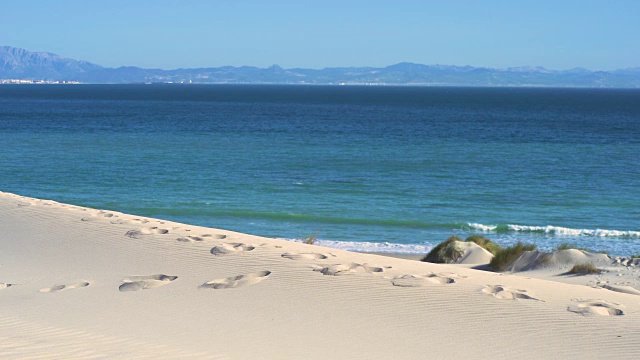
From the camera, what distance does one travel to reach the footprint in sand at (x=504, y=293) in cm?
862

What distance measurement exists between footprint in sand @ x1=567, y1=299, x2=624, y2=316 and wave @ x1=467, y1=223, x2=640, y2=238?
12.3 meters

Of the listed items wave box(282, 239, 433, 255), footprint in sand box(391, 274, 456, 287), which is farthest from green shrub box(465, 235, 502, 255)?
footprint in sand box(391, 274, 456, 287)

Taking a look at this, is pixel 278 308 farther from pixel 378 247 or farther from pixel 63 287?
pixel 378 247

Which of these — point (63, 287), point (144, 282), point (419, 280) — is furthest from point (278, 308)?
point (63, 287)

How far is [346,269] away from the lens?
32.3 feet

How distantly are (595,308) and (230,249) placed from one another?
16.6 feet

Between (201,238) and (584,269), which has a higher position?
(201,238)

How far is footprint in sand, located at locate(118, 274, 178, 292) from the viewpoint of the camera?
946 centimetres

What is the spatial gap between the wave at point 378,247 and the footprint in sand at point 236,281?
27.8 ft

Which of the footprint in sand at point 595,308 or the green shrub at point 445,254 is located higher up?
the footprint in sand at point 595,308

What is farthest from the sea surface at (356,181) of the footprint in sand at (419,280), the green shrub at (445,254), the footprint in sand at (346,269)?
the footprint in sand at (419,280)

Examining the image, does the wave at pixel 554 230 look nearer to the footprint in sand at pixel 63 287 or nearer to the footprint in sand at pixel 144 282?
the footprint in sand at pixel 144 282

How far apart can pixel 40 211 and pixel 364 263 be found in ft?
24.4

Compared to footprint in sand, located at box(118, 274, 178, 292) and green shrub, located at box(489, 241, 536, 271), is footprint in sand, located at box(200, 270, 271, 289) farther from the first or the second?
green shrub, located at box(489, 241, 536, 271)
